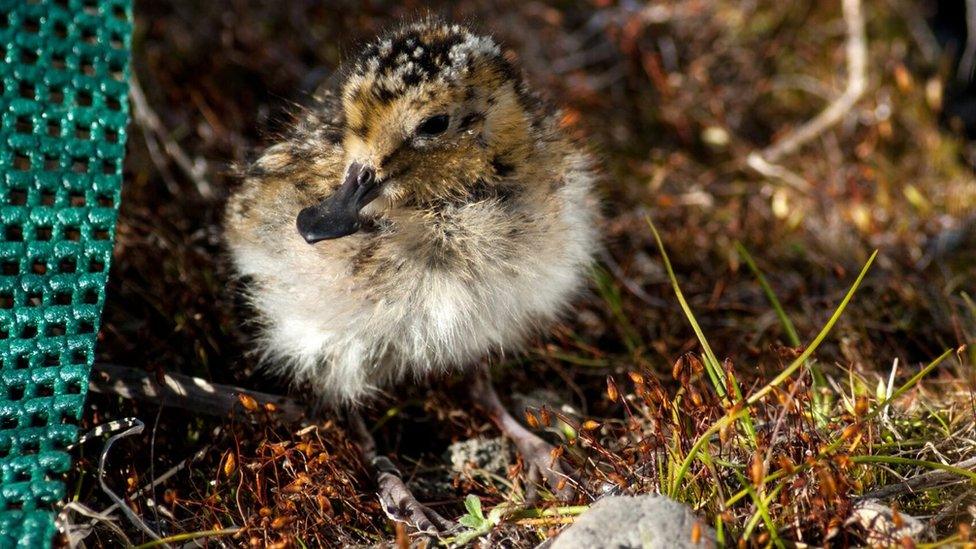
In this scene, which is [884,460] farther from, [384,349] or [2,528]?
[2,528]

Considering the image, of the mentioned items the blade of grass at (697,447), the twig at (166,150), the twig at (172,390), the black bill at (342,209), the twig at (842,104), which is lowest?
the blade of grass at (697,447)

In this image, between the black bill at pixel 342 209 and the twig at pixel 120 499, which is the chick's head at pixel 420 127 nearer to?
the black bill at pixel 342 209

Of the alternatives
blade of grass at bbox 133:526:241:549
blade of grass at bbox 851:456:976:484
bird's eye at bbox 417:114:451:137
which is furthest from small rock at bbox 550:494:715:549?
bird's eye at bbox 417:114:451:137

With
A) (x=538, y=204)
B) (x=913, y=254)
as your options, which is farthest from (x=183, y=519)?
(x=913, y=254)

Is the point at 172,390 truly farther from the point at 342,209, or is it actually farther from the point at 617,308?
the point at 617,308

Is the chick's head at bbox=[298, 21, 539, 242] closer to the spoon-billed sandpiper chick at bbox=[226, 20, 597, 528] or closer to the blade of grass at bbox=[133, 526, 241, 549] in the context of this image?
the spoon-billed sandpiper chick at bbox=[226, 20, 597, 528]

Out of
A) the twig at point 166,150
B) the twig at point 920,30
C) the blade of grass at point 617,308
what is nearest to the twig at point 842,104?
the twig at point 920,30
